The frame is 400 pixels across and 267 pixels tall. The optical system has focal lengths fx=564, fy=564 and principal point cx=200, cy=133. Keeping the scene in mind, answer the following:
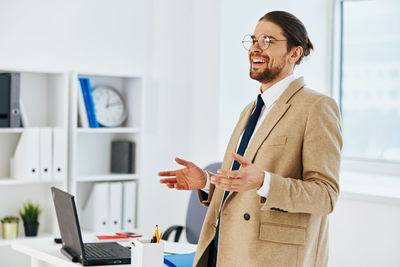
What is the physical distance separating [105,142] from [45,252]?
1.72 metres

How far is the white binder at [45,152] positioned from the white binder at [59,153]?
0.09 feet

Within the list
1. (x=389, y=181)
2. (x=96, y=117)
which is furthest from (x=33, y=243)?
(x=389, y=181)

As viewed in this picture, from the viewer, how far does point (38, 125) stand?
389cm

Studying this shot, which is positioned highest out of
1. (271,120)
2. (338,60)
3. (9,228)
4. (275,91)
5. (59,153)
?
(338,60)

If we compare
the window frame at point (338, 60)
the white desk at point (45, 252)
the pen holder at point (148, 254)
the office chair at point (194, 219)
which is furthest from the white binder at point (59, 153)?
the window frame at point (338, 60)

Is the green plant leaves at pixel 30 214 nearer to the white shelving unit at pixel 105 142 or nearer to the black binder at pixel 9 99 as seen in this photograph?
the white shelving unit at pixel 105 142

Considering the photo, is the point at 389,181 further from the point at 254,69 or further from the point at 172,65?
the point at 254,69

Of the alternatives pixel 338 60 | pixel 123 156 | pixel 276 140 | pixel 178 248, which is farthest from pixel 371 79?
pixel 276 140

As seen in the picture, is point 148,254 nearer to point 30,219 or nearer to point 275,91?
point 275,91

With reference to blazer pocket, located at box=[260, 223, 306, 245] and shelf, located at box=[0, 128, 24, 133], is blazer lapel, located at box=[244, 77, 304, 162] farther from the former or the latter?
shelf, located at box=[0, 128, 24, 133]

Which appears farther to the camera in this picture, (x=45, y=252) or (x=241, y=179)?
(x=45, y=252)

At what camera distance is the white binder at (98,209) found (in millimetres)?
3930

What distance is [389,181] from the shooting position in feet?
12.5

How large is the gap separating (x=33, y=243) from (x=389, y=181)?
2351 mm
